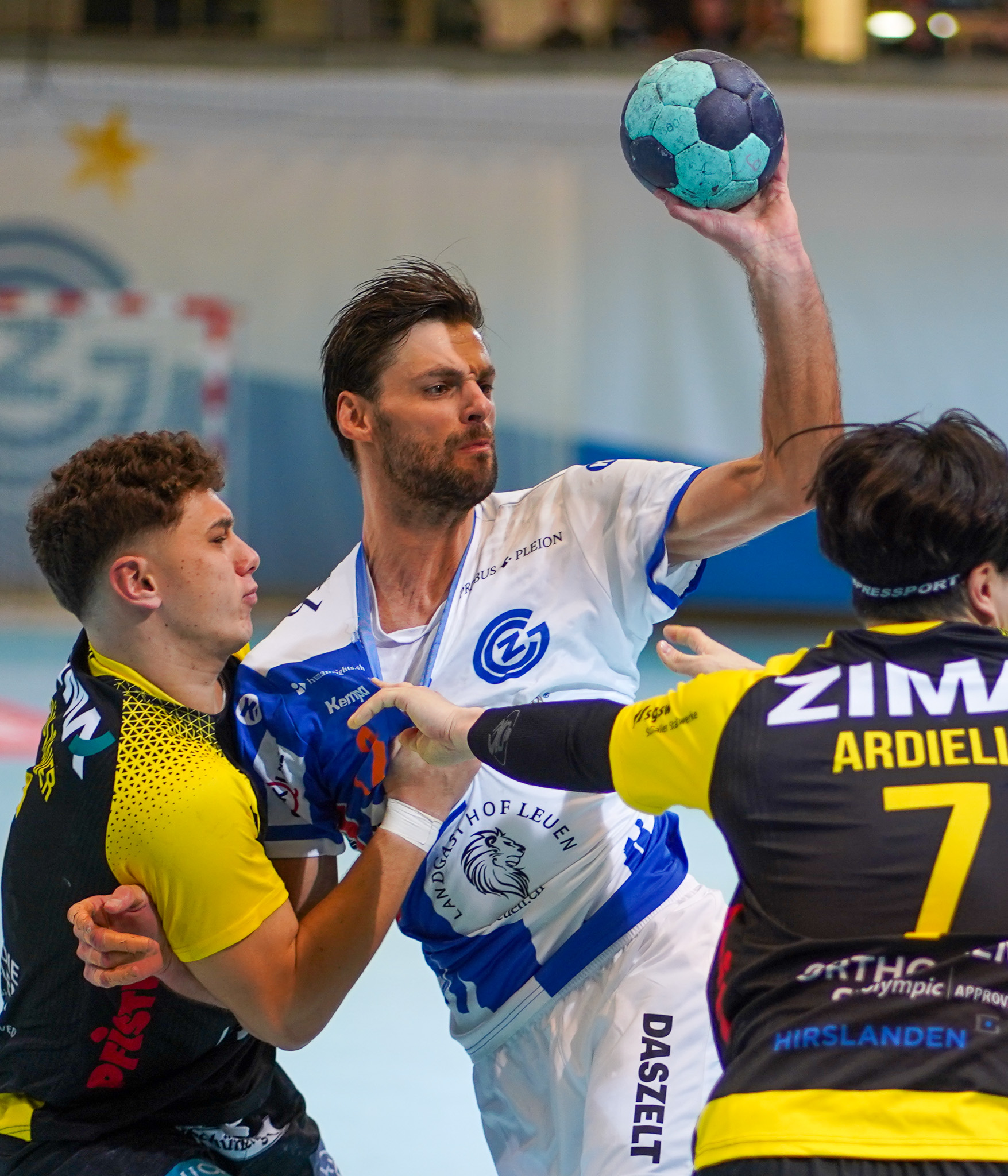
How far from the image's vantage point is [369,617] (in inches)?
131

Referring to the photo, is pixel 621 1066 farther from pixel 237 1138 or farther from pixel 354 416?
pixel 354 416

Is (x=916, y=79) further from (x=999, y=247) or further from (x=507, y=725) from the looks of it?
(x=507, y=725)

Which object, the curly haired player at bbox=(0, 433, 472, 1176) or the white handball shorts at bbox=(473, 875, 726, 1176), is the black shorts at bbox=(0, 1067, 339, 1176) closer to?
the curly haired player at bbox=(0, 433, 472, 1176)

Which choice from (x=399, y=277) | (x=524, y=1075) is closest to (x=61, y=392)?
(x=399, y=277)

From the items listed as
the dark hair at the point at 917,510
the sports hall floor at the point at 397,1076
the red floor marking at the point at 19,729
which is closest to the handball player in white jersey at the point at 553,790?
the dark hair at the point at 917,510

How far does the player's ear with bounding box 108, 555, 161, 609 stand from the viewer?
113 inches

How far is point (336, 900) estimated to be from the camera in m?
2.92

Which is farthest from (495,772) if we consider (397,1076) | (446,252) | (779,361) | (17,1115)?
(446,252)

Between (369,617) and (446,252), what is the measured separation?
947 cm

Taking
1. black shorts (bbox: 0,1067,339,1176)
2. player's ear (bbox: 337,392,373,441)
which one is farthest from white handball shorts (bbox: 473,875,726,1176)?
player's ear (bbox: 337,392,373,441)

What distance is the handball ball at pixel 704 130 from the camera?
312cm

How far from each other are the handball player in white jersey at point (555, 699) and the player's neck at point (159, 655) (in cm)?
20

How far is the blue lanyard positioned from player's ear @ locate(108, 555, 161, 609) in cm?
57

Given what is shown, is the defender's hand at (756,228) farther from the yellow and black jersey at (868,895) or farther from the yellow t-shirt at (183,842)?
the yellow t-shirt at (183,842)
